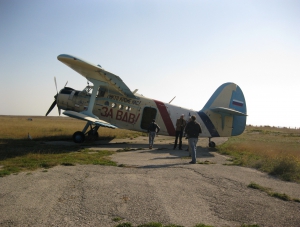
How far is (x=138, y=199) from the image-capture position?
5.08m

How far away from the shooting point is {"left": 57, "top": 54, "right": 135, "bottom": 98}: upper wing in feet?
41.7

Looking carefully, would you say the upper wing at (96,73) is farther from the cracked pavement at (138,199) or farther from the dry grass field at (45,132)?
the cracked pavement at (138,199)

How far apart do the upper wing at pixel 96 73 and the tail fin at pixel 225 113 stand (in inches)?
202

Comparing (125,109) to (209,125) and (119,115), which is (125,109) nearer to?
(119,115)

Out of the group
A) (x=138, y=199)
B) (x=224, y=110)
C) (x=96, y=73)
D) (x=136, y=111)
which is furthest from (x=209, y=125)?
(x=138, y=199)

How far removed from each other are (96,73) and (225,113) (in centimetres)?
828

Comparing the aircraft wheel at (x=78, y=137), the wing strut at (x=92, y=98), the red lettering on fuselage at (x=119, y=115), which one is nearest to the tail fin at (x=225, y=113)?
the red lettering on fuselage at (x=119, y=115)

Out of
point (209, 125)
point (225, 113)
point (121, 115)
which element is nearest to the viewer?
point (121, 115)

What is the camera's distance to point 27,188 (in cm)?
552

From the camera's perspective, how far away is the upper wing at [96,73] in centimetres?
1272

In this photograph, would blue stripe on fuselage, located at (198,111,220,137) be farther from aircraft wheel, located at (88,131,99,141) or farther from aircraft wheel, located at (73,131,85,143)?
aircraft wheel, located at (73,131,85,143)

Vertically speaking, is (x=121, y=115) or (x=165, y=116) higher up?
(x=165, y=116)

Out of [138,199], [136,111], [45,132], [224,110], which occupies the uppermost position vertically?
[224,110]

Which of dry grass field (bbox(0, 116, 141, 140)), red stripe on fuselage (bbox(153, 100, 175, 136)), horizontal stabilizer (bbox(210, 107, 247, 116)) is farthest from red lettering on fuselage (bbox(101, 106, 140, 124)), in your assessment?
horizontal stabilizer (bbox(210, 107, 247, 116))
